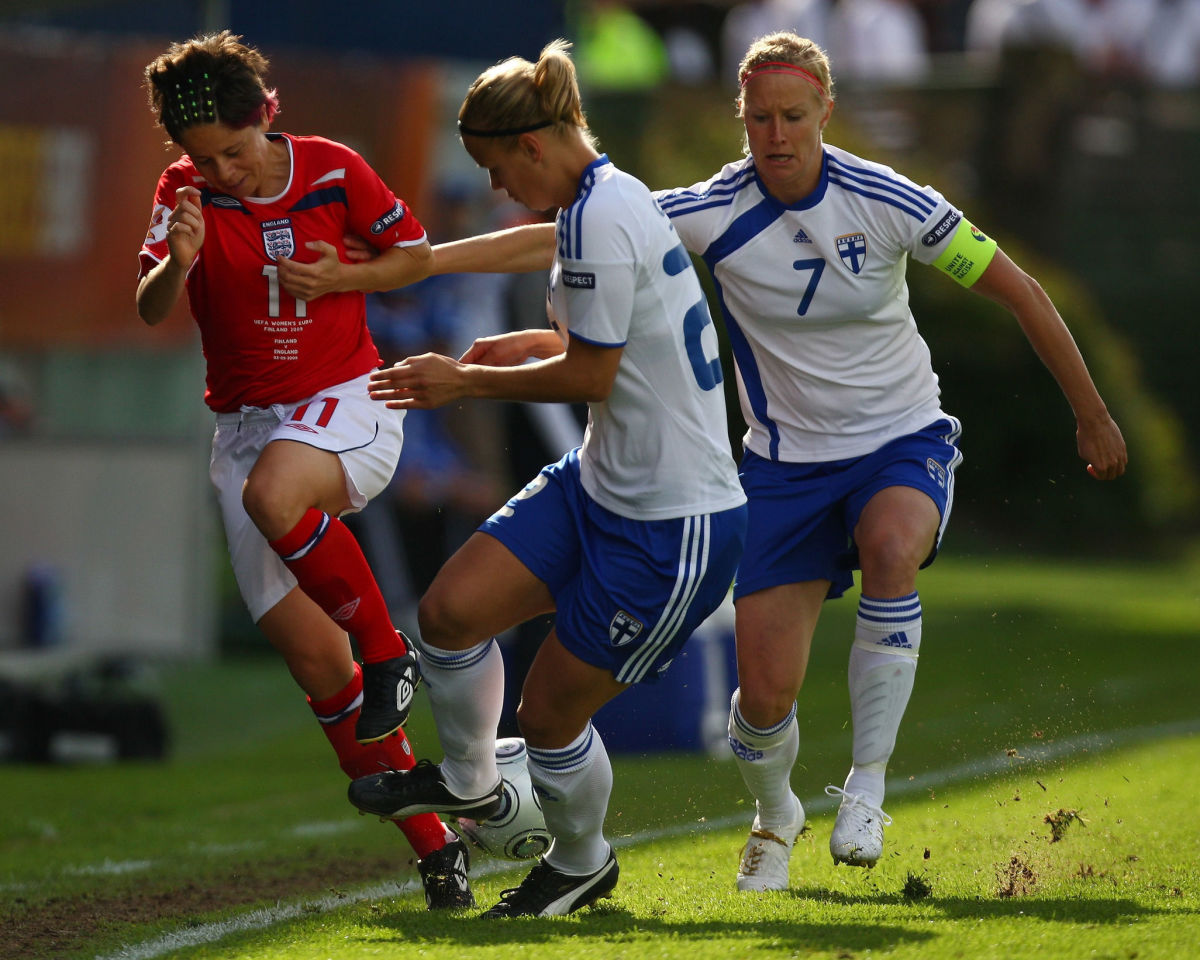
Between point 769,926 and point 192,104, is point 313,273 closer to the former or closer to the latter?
point 192,104

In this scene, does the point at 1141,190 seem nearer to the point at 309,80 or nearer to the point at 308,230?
the point at 309,80

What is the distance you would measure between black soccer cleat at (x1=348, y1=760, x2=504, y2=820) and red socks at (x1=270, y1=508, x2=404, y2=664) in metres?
0.34

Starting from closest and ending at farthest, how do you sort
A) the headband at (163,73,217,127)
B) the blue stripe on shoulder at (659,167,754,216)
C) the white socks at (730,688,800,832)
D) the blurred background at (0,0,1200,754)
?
the headband at (163,73,217,127) → the blue stripe on shoulder at (659,167,754,216) → the white socks at (730,688,800,832) → the blurred background at (0,0,1200,754)

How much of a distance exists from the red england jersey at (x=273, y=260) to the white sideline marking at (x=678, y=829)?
5.28 ft

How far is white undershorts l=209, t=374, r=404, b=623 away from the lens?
17.3 feet

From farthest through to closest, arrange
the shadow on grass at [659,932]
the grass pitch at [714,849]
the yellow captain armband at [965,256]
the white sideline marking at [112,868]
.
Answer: the white sideline marking at [112,868]
the yellow captain armband at [965,256]
the grass pitch at [714,849]
the shadow on grass at [659,932]

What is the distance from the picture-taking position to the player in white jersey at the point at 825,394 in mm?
5438

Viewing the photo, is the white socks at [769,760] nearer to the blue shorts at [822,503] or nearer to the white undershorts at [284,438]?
the blue shorts at [822,503]

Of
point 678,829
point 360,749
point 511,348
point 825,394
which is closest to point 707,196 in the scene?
point 825,394

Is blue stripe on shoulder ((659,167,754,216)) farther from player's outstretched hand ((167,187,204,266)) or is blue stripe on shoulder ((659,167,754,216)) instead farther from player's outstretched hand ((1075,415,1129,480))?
player's outstretched hand ((167,187,204,266))

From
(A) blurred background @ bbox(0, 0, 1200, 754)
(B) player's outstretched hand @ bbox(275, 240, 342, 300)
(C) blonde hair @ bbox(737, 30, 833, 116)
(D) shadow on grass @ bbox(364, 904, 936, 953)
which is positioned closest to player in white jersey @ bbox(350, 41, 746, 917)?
(D) shadow on grass @ bbox(364, 904, 936, 953)

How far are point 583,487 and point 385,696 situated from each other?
866 millimetres

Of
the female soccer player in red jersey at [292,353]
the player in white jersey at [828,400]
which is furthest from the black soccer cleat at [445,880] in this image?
the player in white jersey at [828,400]

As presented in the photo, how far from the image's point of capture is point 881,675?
18.1ft
